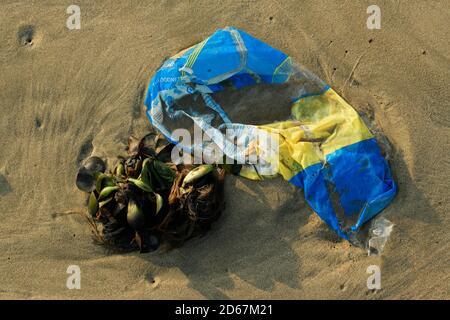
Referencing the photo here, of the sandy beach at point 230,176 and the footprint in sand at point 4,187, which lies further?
the footprint in sand at point 4,187

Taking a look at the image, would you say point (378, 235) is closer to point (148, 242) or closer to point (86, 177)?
point (148, 242)

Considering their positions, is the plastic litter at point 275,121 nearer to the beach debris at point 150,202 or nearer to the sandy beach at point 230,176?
the sandy beach at point 230,176

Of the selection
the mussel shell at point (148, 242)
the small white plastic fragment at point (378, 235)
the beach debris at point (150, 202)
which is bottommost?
the small white plastic fragment at point (378, 235)

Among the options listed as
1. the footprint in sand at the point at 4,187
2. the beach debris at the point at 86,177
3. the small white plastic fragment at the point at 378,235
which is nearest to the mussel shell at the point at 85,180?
the beach debris at the point at 86,177

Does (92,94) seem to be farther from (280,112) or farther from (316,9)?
(316,9)

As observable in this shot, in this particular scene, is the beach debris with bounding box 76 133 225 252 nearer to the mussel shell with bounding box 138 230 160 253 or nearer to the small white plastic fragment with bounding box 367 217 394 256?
the mussel shell with bounding box 138 230 160 253

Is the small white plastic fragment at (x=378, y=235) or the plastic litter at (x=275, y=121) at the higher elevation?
the plastic litter at (x=275, y=121)

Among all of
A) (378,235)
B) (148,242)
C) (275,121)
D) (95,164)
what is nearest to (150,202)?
(148,242)

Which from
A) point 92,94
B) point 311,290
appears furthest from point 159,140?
point 311,290
